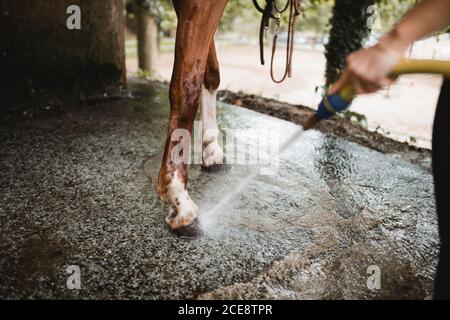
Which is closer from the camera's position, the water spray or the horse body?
the water spray

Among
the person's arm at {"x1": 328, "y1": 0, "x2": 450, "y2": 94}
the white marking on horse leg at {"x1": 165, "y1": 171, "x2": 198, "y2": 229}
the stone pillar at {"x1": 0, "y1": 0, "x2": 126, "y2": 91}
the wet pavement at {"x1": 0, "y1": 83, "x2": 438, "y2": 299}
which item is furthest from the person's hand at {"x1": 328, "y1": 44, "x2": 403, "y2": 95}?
the stone pillar at {"x1": 0, "y1": 0, "x2": 126, "y2": 91}

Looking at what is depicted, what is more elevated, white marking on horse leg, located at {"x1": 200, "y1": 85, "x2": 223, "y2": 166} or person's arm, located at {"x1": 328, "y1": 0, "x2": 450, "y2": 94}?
person's arm, located at {"x1": 328, "y1": 0, "x2": 450, "y2": 94}

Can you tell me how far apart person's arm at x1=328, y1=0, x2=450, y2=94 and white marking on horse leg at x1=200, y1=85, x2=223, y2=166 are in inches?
66.3

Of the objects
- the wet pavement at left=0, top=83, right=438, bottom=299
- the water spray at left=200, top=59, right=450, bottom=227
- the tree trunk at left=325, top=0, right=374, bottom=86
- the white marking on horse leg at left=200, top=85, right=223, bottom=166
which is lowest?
the wet pavement at left=0, top=83, right=438, bottom=299

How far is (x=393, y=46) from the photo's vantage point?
107 cm

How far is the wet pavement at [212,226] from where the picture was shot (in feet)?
5.15

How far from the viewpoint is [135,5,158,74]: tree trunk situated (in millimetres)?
9314

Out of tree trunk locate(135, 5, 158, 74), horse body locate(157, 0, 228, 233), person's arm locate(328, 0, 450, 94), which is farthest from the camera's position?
tree trunk locate(135, 5, 158, 74)

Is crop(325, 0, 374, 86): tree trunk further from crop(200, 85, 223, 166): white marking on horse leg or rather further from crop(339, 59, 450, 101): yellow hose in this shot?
crop(339, 59, 450, 101): yellow hose

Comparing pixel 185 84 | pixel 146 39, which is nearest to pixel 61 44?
pixel 185 84

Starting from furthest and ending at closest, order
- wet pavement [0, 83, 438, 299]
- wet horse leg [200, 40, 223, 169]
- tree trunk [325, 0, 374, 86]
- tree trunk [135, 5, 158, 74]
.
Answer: tree trunk [135, 5, 158, 74]
tree trunk [325, 0, 374, 86]
wet horse leg [200, 40, 223, 169]
wet pavement [0, 83, 438, 299]

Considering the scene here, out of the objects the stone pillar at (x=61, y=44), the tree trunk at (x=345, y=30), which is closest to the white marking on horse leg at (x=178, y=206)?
the stone pillar at (x=61, y=44)
